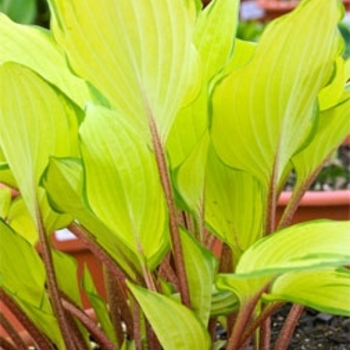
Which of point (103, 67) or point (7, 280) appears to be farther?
point (7, 280)

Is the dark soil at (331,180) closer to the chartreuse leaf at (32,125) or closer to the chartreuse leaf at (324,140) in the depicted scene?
the chartreuse leaf at (324,140)

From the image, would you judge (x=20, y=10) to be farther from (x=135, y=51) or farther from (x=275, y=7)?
(x=135, y=51)

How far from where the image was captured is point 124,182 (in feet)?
1.81

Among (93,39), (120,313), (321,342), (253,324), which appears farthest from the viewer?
(321,342)

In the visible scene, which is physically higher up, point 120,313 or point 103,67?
point 103,67

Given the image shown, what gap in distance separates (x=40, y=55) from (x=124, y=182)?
126 millimetres

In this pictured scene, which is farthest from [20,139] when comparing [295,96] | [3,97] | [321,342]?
[321,342]

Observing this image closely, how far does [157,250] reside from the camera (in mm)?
584

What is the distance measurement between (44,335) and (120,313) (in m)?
0.08

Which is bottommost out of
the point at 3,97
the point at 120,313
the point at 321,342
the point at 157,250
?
the point at 321,342

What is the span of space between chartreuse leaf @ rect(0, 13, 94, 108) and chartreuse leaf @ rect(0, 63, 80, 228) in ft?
0.11

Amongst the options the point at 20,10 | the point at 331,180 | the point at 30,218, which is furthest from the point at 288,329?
the point at 20,10

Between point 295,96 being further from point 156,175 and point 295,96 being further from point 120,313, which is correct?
point 120,313

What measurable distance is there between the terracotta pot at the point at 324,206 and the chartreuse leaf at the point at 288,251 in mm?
524
